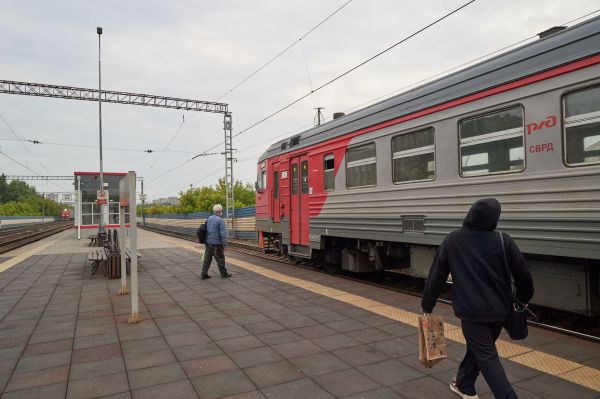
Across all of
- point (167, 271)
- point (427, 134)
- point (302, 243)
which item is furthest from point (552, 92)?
point (167, 271)

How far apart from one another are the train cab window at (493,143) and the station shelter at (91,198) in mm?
19429

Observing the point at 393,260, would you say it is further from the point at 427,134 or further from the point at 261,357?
the point at 261,357

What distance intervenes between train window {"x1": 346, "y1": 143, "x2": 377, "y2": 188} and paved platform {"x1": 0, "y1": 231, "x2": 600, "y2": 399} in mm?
2092

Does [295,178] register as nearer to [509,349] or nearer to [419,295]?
[419,295]

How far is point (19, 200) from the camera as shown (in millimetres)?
99250

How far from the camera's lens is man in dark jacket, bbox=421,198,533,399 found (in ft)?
9.78

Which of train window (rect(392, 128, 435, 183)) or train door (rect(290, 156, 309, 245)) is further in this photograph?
train door (rect(290, 156, 309, 245))

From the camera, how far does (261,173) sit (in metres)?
13.4

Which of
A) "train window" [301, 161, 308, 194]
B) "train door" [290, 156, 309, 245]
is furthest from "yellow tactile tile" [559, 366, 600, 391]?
"train window" [301, 161, 308, 194]

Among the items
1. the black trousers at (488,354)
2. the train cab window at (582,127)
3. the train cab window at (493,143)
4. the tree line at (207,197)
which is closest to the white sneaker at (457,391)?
the black trousers at (488,354)

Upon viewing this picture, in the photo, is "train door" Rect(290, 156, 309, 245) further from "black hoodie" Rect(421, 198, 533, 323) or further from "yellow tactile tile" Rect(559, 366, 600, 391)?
"black hoodie" Rect(421, 198, 533, 323)

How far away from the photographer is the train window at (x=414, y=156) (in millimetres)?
6746

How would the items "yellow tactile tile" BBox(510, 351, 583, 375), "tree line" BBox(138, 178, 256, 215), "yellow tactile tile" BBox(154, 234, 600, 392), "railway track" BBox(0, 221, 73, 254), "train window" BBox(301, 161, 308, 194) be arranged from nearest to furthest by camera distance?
"yellow tactile tile" BBox(154, 234, 600, 392)
"yellow tactile tile" BBox(510, 351, 583, 375)
"train window" BBox(301, 161, 308, 194)
"railway track" BBox(0, 221, 73, 254)
"tree line" BBox(138, 178, 256, 215)

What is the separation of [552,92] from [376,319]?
358cm
